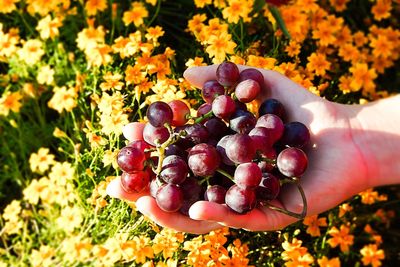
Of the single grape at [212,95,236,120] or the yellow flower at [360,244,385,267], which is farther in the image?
the yellow flower at [360,244,385,267]

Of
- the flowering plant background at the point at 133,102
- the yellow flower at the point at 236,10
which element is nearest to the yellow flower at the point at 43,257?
the flowering plant background at the point at 133,102

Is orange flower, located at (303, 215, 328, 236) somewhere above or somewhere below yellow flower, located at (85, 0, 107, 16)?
below

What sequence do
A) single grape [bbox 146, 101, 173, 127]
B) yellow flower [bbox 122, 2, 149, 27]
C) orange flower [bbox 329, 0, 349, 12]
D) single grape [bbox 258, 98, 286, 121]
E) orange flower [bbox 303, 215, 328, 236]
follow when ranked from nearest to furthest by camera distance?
single grape [bbox 146, 101, 173, 127] < single grape [bbox 258, 98, 286, 121] < orange flower [bbox 303, 215, 328, 236] < yellow flower [bbox 122, 2, 149, 27] < orange flower [bbox 329, 0, 349, 12]

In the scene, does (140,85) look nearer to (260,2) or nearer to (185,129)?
(185,129)

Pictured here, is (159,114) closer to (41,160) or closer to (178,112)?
(178,112)

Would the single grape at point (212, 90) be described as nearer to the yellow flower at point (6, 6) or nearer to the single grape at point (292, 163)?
the single grape at point (292, 163)

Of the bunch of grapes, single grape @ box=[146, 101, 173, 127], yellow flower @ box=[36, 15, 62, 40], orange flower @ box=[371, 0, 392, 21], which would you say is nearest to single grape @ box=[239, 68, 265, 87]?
the bunch of grapes

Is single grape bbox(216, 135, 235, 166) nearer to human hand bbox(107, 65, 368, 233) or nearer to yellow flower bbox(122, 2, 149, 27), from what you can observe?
human hand bbox(107, 65, 368, 233)
